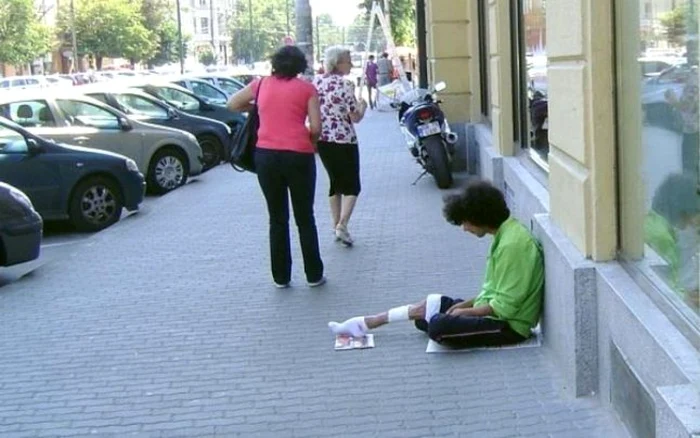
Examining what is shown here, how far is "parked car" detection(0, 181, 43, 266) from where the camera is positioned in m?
9.52

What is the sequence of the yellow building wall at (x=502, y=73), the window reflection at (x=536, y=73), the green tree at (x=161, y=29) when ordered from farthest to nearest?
1. the green tree at (x=161, y=29)
2. the yellow building wall at (x=502, y=73)
3. the window reflection at (x=536, y=73)

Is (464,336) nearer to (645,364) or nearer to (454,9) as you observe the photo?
(645,364)

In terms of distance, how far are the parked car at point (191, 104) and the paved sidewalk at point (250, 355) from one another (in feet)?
36.6

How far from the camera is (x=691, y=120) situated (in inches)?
157

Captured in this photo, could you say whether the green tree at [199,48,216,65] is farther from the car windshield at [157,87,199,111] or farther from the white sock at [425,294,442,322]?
the white sock at [425,294,442,322]

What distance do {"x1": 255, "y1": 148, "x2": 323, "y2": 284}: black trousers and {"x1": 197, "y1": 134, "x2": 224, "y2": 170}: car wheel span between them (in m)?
12.1

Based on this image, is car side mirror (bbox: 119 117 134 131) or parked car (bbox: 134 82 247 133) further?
parked car (bbox: 134 82 247 133)

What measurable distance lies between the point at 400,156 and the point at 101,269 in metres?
9.93

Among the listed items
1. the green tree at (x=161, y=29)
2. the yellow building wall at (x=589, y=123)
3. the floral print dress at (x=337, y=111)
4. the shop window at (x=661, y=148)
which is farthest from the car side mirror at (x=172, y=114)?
the green tree at (x=161, y=29)

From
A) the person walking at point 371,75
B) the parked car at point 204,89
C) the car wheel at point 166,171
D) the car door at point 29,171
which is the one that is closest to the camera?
the car door at point 29,171

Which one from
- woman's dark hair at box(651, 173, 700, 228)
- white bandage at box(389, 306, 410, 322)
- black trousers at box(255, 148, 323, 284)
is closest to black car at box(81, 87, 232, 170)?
black trousers at box(255, 148, 323, 284)

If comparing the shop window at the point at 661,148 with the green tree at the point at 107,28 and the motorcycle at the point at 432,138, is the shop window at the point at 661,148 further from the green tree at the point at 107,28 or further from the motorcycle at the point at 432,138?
the green tree at the point at 107,28

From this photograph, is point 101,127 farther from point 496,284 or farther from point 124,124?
point 496,284

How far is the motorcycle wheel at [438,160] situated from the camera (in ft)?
43.4
